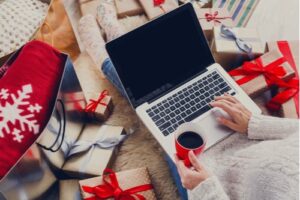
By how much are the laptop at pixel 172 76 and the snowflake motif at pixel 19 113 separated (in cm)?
22

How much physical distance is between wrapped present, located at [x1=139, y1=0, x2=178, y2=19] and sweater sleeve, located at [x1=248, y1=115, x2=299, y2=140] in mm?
674

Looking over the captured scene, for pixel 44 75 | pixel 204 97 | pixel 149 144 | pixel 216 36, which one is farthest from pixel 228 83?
pixel 44 75

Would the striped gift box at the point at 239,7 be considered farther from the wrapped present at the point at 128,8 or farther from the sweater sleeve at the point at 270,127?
the sweater sleeve at the point at 270,127

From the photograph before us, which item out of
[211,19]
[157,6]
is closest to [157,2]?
[157,6]

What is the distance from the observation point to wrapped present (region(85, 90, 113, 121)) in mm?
1016

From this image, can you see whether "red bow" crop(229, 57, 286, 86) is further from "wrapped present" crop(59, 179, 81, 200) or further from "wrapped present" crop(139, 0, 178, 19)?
"wrapped present" crop(59, 179, 81, 200)

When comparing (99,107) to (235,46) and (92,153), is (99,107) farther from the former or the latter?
(235,46)

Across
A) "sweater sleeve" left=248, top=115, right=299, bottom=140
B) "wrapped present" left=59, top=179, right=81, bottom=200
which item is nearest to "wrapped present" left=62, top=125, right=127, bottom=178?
"wrapped present" left=59, top=179, right=81, bottom=200

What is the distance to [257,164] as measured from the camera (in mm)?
645

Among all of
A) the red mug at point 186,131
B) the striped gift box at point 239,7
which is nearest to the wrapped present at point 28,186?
the red mug at point 186,131

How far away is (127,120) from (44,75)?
1.22ft

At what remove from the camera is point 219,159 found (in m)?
0.79

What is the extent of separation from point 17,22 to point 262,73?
864mm

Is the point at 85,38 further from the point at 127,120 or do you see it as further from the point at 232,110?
the point at 232,110
